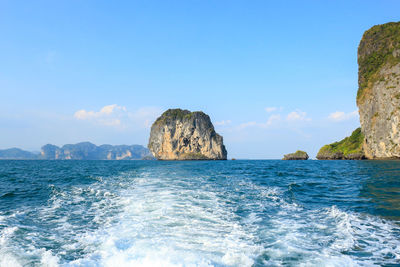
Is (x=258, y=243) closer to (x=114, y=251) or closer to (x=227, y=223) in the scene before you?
(x=227, y=223)

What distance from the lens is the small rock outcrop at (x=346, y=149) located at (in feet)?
318

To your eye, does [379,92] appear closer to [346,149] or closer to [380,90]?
[380,90]

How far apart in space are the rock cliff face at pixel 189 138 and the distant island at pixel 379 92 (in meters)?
79.6

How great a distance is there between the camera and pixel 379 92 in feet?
257

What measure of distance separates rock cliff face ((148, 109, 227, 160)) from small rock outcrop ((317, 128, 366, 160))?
6593 cm

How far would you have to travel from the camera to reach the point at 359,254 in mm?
6711

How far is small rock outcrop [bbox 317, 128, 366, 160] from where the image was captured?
318 feet

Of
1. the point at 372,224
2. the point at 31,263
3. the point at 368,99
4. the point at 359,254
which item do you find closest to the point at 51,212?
the point at 31,263

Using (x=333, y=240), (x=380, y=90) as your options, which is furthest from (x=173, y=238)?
(x=380, y=90)

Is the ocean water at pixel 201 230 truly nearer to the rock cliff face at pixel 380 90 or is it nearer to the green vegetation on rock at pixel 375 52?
the rock cliff face at pixel 380 90

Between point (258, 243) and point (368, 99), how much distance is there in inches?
3812

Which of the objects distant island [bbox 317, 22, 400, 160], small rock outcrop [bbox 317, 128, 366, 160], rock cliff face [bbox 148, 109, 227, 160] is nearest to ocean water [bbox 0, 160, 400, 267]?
distant island [bbox 317, 22, 400, 160]

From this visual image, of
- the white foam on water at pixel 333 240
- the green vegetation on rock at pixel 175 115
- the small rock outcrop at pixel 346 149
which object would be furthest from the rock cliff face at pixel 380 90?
the green vegetation on rock at pixel 175 115

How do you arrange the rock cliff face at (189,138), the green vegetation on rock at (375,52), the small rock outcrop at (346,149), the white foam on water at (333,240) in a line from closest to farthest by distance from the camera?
the white foam on water at (333,240) → the green vegetation on rock at (375,52) → the small rock outcrop at (346,149) → the rock cliff face at (189,138)
